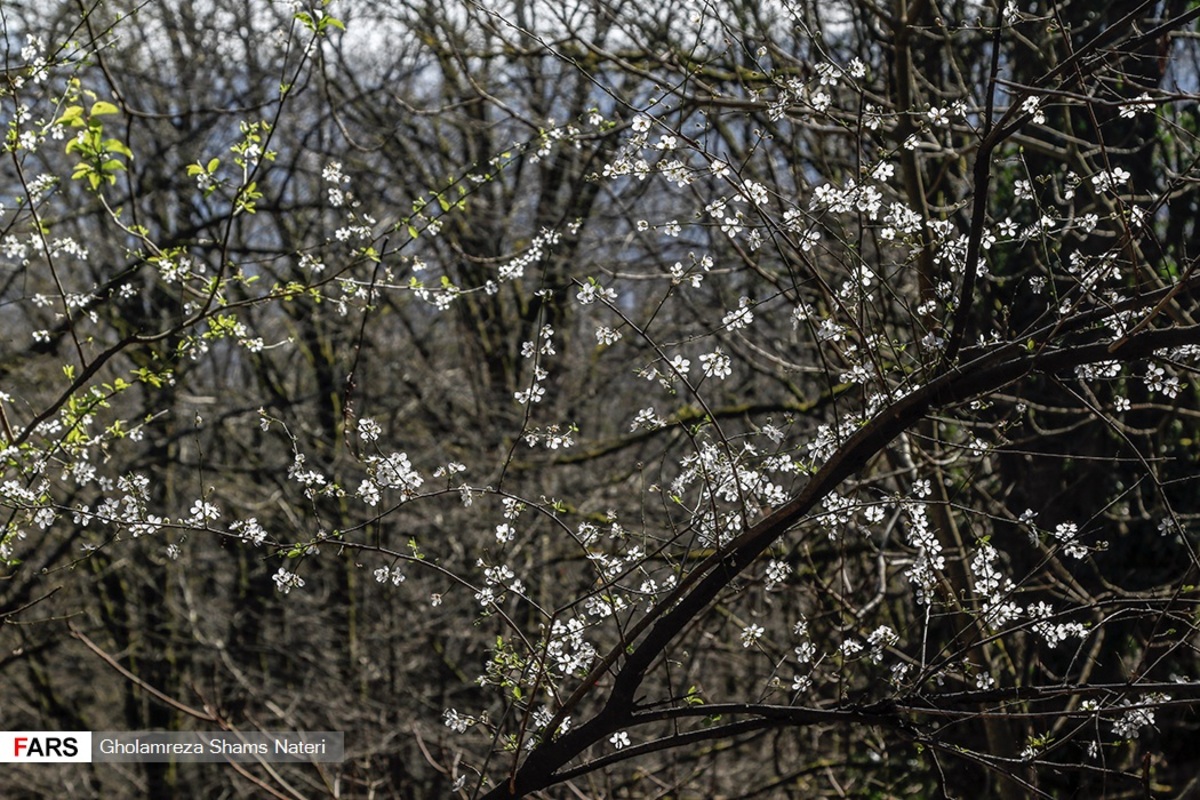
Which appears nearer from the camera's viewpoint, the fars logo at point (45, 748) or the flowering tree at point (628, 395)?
the flowering tree at point (628, 395)

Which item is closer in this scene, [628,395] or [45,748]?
[45,748]

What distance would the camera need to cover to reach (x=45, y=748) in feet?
31.8

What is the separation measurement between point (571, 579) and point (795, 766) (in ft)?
7.11

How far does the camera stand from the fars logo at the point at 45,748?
9.23 m

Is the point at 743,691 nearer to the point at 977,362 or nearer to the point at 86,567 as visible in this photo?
the point at 977,362

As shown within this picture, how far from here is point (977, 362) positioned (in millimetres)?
2646

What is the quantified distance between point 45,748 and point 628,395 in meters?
5.55

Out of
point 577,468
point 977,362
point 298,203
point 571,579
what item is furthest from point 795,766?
point 298,203

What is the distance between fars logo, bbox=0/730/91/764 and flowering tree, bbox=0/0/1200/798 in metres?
0.75

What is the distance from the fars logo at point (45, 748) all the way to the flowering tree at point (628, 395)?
75 centimetres

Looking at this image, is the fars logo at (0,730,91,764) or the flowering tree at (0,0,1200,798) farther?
the fars logo at (0,730,91,764)

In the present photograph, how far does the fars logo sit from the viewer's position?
9234 millimetres

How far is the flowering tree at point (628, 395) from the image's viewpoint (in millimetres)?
2805

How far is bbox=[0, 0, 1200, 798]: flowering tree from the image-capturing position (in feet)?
9.20
